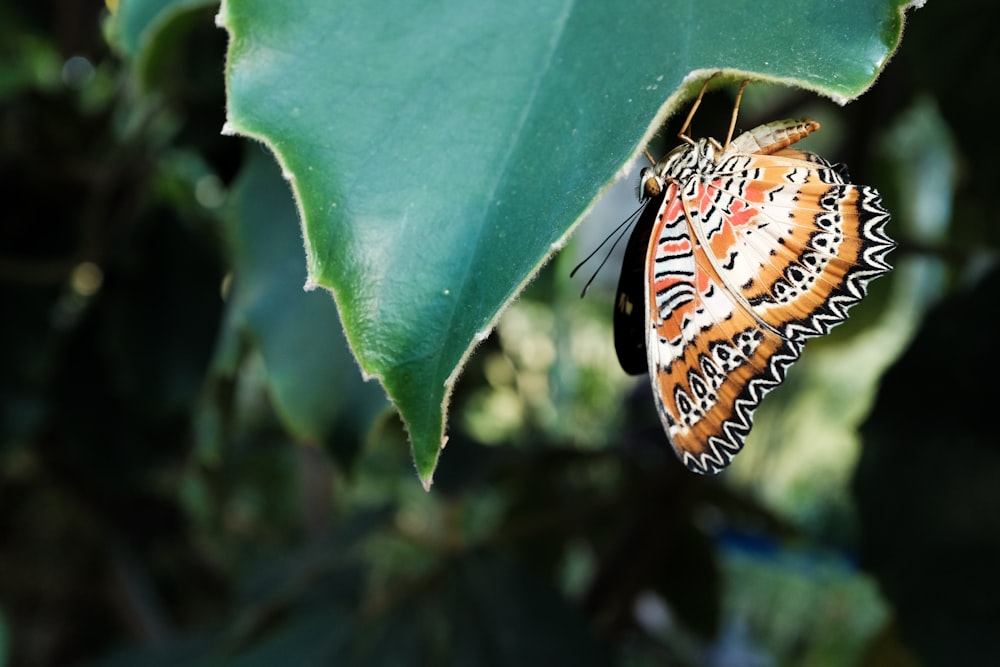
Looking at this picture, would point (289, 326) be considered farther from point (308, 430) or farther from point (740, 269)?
point (740, 269)

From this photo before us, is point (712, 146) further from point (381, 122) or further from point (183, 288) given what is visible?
point (183, 288)

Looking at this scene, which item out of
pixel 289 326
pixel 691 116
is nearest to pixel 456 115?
pixel 691 116

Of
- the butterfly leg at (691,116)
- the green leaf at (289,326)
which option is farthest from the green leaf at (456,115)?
the green leaf at (289,326)

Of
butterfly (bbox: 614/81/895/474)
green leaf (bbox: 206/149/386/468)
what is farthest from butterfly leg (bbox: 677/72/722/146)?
green leaf (bbox: 206/149/386/468)

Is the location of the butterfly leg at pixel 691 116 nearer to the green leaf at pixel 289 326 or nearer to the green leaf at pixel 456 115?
the green leaf at pixel 456 115

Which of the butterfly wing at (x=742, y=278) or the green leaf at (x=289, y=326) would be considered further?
the green leaf at (x=289, y=326)

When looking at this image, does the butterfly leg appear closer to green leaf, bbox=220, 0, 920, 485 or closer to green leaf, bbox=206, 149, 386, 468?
green leaf, bbox=220, 0, 920, 485
